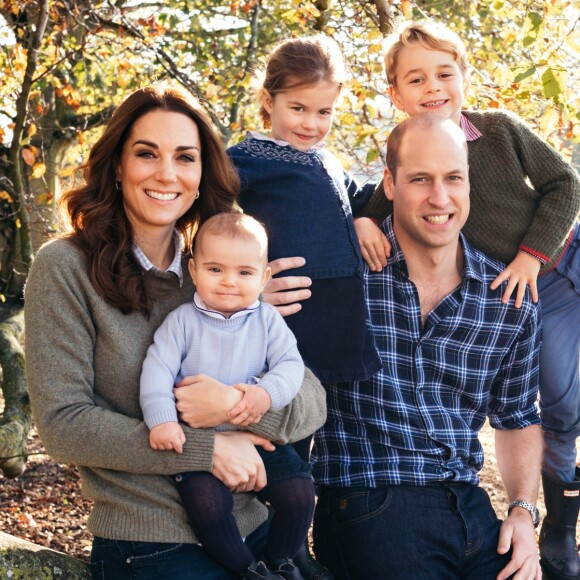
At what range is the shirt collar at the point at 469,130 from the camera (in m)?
3.46

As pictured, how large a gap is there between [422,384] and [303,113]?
1.18m

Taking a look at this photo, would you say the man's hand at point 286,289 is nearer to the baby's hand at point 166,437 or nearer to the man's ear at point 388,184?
the man's ear at point 388,184

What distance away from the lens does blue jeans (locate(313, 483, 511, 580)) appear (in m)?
2.84

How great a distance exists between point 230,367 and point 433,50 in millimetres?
1718

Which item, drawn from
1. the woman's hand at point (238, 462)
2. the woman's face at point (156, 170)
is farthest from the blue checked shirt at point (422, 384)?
the woman's face at point (156, 170)

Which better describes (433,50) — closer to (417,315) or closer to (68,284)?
(417,315)

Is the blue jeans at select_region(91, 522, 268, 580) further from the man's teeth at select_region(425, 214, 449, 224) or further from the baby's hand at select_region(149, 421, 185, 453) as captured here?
the man's teeth at select_region(425, 214, 449, 224)

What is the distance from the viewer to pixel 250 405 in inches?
99.0

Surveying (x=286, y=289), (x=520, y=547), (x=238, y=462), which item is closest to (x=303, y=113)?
(x=286, y=289)

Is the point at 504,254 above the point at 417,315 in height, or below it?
above

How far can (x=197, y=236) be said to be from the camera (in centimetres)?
276

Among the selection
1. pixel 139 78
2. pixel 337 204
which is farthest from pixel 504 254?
pixel 139 78

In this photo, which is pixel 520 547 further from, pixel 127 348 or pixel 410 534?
pixel 127 348

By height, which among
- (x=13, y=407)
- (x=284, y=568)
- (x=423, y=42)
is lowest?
(x=13, y=407)
